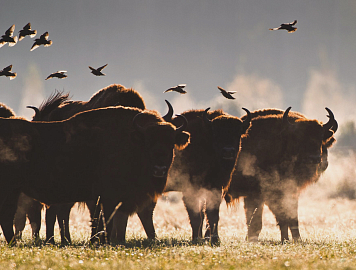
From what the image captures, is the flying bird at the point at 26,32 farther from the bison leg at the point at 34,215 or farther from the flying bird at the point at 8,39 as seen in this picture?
the bison leg at the point at 34,215

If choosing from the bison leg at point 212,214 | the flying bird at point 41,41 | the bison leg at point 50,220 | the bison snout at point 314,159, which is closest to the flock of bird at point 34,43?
the flying bird at point 41,41

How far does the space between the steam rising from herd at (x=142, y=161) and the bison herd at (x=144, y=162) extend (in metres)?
0.02

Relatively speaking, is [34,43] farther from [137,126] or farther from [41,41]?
[137,126]

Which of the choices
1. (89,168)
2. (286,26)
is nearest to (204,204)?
(89,168)

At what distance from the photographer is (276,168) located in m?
10.4

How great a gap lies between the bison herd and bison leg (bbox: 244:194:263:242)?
24 millimetres

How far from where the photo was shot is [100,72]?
35.4 ft

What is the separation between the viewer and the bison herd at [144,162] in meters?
8.09

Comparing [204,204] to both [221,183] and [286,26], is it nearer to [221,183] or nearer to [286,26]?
[221,183]

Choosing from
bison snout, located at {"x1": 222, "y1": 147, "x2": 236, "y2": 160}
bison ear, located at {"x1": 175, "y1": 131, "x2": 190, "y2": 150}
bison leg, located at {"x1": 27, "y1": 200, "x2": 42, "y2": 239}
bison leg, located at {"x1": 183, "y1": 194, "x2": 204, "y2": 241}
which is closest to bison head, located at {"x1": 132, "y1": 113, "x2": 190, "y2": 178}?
bison ear, located at {"x1": 175, "y1": 131, "x2": 190, "y2": 150}

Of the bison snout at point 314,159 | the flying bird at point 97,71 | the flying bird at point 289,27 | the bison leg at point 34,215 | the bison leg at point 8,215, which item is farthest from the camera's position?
the flying bird at point 289,27

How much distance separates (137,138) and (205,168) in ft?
7.00

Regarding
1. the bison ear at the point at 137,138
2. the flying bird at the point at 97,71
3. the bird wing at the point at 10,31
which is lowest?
the bison ear at the point at 137,138

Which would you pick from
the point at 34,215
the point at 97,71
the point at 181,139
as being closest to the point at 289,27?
Answer: the point at 181,139
